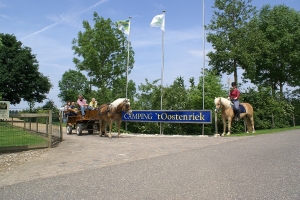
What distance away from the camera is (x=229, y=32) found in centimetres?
2702

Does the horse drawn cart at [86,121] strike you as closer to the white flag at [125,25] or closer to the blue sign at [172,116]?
the blue sign at [172,116]

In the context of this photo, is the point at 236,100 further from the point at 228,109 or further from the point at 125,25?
the point at 125,25

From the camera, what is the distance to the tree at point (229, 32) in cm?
2658

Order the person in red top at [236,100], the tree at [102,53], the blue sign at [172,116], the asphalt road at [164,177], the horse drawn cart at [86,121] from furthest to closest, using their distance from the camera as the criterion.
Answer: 1. the tree at [102,53]
2. the horse drawn cart at [86,121]
3. the blue sign at [172,116]
4. the person in red top at [236,100]
5. the asphalt road at [164,177]

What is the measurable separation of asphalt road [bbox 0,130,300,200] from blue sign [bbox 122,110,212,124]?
7.77 meters

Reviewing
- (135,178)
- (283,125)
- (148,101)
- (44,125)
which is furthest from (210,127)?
(135,178)

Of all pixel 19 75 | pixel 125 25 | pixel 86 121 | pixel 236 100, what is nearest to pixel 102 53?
pixel 125 25

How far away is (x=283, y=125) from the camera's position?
76.0ft

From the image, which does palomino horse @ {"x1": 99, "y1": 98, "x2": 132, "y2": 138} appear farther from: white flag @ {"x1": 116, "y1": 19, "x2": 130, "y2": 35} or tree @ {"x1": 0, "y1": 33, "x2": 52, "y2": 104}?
tree @ {"x1": 0, "y1": 33, "x2": 52, "y2": 104}

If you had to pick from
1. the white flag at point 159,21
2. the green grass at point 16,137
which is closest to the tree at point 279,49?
the white flag at point 159,21

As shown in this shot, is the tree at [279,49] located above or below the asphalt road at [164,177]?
above

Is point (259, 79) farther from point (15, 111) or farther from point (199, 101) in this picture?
point (15, 111)

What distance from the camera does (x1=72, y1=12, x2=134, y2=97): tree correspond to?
2912 cm

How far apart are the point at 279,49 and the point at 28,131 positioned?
95.7 feet
